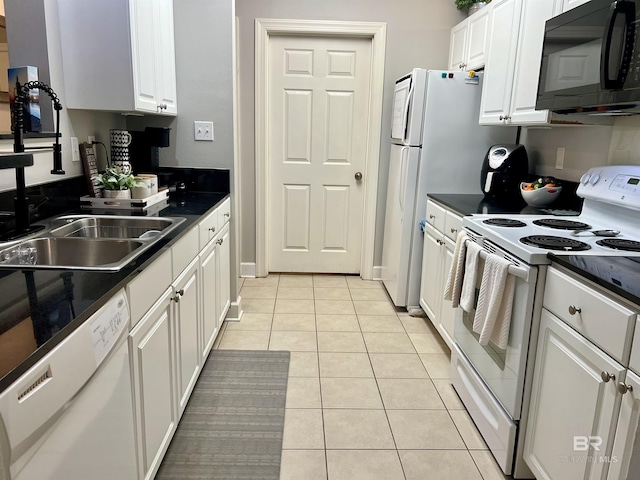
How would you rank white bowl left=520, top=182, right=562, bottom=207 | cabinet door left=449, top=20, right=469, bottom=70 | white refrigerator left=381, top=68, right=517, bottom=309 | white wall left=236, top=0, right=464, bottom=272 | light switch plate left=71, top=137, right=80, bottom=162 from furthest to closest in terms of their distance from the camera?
white wall left=236, top=0, right=464, bottom=272 → cabinet door left=449, top=20, right=469, bottom=70 → white refrigerator left=381, top=68, right=517, bottom=309 → white bowl left=520, top=182, right=562, bottom=207 → light switch plate left=71, top=137, right=80, bottom=162

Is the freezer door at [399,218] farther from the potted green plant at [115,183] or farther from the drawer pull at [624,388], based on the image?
the drawer pull at [624,388]

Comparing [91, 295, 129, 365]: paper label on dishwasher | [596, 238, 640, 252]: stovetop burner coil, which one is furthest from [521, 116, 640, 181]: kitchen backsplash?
[91, 295, 129, 365]: paper label on dishwasher

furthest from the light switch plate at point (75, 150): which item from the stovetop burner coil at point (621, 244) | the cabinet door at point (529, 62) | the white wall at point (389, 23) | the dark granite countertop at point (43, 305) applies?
the stovetop burner coil at point (621, 244)

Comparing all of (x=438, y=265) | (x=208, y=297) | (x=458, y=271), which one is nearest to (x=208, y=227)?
(x=208, y=297)

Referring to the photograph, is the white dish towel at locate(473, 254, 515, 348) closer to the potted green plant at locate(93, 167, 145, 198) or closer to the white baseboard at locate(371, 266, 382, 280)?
the potted green plant at locate(93, 167, 145, 198)

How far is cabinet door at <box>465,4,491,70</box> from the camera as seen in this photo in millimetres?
2953

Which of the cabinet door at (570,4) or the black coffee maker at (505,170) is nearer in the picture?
the cabinet door at (570,4)

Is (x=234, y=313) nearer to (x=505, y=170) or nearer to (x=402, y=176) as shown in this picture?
(x=402, y=176)

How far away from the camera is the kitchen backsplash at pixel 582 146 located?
2188mm

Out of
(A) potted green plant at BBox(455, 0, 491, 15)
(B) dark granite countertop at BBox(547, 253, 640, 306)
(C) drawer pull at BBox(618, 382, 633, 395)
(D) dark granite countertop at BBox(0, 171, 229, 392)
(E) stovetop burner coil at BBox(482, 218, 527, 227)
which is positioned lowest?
(C) drawer pull at BBox(618, 382, 633, 395)

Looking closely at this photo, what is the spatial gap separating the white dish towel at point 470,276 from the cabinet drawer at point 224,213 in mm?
1398

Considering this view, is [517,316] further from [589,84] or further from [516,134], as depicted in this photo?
[516,134]

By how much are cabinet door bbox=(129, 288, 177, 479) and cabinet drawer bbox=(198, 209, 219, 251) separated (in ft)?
1.92

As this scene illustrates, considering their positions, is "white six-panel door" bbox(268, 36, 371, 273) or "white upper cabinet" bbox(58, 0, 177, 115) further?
"white six-panel door" bbox(268, 36, 371, 273)
